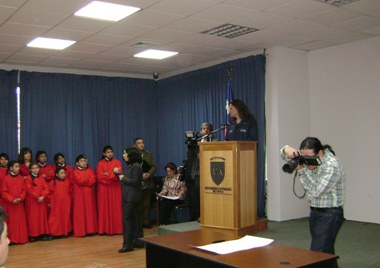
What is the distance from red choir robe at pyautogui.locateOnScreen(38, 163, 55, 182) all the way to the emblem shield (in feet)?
11.4

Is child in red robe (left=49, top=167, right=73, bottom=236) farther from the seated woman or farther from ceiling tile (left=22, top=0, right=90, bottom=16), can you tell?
ceiling tile (left=22, top=0, right=90, bottom=16)

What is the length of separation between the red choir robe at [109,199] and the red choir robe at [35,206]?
0.94 metres

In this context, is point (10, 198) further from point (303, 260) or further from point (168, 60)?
point (303, 260)

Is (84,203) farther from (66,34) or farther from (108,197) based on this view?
(66,34)

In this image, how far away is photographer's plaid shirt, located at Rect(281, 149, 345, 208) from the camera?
3.53 m

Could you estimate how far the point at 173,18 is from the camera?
562 cm

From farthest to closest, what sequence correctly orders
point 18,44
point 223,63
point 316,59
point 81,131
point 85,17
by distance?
point 81,131 < point 223,63 < point 316,59 < point 18,44 < point 85,17

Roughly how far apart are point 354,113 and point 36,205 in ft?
17.3

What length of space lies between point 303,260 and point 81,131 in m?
7.08

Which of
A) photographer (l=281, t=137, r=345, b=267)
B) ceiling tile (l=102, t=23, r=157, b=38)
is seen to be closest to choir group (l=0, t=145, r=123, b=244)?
ceiling tile (l=102, t=23, r=157, b=38)

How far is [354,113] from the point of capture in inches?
273

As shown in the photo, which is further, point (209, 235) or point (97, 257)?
point (97, 257)

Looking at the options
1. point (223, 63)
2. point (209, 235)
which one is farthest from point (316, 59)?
point (209, 235)

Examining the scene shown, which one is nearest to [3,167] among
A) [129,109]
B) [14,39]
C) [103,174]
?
[103,174]
